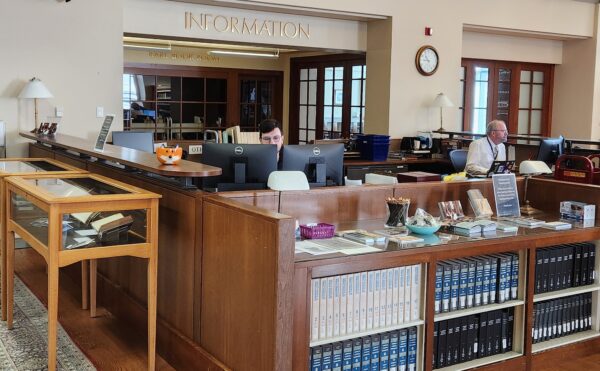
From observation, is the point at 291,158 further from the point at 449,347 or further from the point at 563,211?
the point at 563,211

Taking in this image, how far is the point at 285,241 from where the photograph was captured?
9.42 feet

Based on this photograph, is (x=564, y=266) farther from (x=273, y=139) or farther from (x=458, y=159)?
(x=458, y=159)

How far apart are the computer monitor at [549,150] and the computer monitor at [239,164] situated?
5162mm

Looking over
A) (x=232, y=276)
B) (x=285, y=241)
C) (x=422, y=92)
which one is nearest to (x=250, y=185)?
(x=232, y=276)

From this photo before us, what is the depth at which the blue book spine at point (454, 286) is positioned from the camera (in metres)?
3.60

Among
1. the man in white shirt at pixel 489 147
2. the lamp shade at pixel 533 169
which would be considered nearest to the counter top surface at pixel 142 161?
the lamp shade at pixel 533 169

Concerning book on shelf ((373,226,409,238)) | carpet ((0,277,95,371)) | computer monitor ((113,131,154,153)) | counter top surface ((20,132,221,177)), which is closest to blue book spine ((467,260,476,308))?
book on shelf ((373,226,409,238))

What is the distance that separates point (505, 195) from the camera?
434 centimetres

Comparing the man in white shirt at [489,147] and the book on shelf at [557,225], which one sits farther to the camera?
the man in white shirt at [489,147]

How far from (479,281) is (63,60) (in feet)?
17.3

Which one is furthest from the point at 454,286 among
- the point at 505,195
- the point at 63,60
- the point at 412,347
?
the point at 63,60

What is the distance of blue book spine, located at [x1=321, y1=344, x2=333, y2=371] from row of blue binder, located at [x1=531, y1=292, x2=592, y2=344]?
1349 millimetres

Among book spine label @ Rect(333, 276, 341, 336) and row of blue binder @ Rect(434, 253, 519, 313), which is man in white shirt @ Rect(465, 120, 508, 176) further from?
book spine label @ Rect(333, 276, 341, 336)

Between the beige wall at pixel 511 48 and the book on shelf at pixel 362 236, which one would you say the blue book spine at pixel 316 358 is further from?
the beige wall at pixel 511 48
